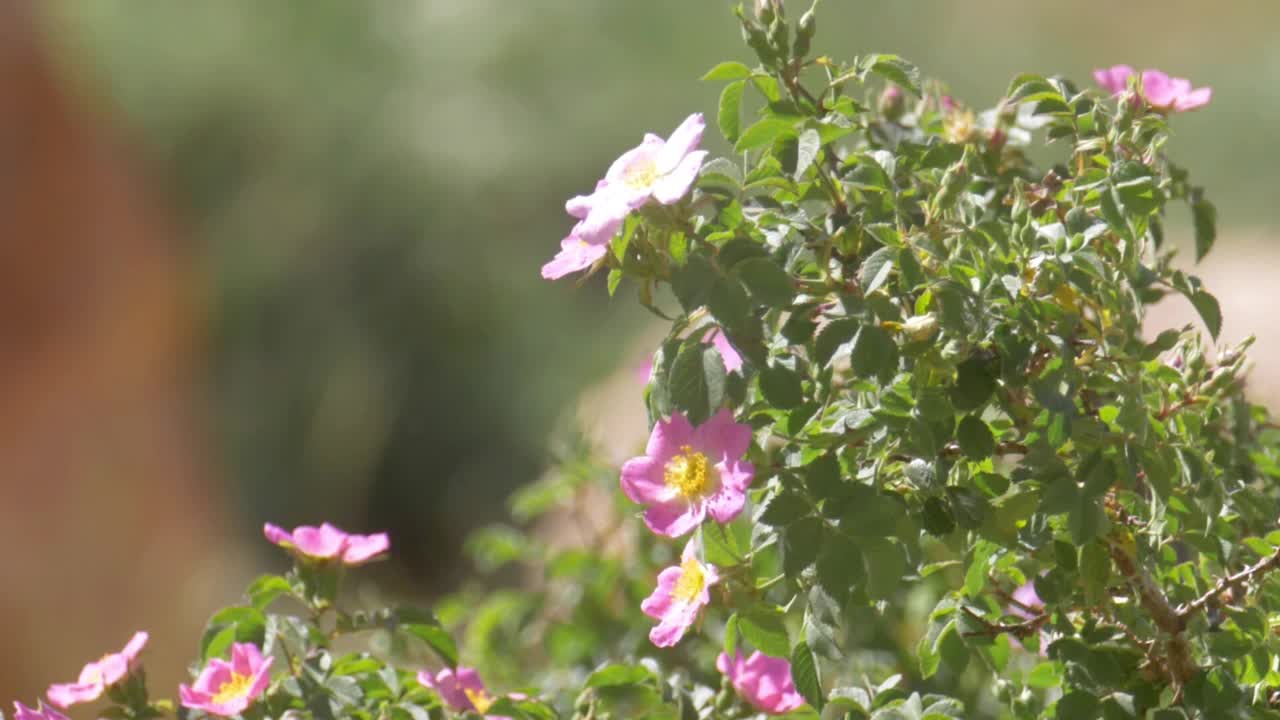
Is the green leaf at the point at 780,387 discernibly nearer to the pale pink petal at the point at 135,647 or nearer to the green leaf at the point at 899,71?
the green leaf at the point at 899,71

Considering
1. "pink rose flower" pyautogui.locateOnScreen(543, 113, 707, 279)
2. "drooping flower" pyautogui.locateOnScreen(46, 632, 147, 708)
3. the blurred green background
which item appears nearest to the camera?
"pink rose flower" pyautogui.locateOnScreen(543, 113, 707, 279)

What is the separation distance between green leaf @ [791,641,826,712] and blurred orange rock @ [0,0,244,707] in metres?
2.37

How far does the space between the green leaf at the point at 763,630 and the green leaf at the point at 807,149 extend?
198 mm

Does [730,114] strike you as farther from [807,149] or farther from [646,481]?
[646,481]

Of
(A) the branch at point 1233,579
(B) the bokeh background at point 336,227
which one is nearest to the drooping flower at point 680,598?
(A) the branch at point 1233,579

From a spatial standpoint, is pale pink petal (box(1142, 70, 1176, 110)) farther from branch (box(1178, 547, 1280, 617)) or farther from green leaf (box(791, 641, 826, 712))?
green leaf (box(791, 641, 826, 712))

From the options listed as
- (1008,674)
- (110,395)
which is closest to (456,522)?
(110,395)

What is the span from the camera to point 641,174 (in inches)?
24.1

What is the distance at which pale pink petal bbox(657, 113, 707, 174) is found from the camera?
0.60 meters

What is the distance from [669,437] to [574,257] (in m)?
0.09

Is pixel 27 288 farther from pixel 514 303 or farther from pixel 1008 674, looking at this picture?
pixel 1008 674

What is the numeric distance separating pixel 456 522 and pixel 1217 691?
3.04 meters

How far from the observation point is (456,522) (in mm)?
3604

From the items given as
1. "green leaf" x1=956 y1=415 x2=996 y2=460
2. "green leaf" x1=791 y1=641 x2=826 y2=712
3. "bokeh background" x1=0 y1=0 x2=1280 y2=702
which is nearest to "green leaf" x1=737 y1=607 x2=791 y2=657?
"green leaf" x1=791 y1=641 x2=826 y2=712
